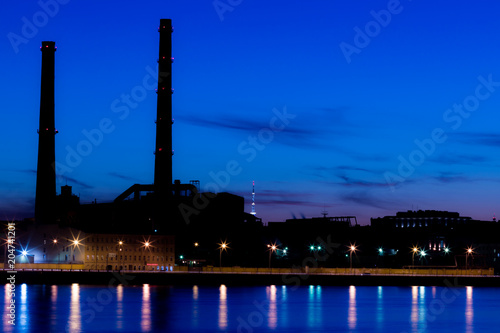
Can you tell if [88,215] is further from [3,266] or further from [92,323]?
[92,323]

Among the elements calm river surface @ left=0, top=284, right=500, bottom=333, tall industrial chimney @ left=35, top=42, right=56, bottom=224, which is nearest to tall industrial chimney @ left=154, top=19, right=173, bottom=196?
tall industrial chimney @ left=35, top=42, right=56, bottom=224

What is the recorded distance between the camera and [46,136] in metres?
117

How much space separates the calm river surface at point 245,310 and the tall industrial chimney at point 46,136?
635 inches

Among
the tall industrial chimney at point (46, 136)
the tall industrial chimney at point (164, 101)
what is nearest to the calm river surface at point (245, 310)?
the tall industrial chimney at point (46, 136)

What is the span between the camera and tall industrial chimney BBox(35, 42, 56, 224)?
116 m

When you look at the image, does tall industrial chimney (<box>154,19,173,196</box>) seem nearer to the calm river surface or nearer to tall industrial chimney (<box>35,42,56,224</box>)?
tall industrial chimney (<box>35,42,56,224</box>)

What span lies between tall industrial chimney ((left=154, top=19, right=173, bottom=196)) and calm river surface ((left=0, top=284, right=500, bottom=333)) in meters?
20.6

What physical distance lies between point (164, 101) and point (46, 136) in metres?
17.2

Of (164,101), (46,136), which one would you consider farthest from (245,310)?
(46,136)

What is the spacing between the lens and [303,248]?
186500 mm

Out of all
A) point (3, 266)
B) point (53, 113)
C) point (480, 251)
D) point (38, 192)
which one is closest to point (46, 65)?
point (53, 113)

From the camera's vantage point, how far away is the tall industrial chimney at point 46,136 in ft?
381

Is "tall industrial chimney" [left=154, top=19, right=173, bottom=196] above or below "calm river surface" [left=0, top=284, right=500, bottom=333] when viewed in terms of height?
above

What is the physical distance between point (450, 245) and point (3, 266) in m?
115
